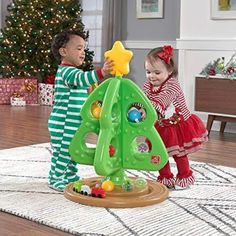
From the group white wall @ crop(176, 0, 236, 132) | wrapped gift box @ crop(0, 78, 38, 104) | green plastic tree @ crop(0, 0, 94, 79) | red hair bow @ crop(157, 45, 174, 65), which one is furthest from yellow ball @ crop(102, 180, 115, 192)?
wrapped gift box @ crop(0, 78, 38, 104)

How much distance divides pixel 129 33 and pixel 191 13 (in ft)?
5.16

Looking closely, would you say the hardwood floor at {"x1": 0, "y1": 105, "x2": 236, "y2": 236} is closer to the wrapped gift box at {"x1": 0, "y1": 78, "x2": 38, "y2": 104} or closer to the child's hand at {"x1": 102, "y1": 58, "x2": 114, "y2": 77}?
the wrapped gift box at {"x1": 0, "y1": 78, "x2": 38, "y2": 104}

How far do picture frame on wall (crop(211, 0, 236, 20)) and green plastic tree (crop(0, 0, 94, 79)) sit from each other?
99.3 inches

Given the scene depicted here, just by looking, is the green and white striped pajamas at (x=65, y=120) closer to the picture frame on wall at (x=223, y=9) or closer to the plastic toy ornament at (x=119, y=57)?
the plastic toy ornament at (x=119, y=57)

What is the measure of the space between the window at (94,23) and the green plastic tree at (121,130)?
5.85 metres

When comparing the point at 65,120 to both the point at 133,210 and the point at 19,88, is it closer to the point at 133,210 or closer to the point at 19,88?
the point at 133,210

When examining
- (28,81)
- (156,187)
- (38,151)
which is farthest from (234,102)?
(28,81)

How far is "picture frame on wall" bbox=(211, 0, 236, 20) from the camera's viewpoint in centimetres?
590

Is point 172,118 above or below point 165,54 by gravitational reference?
below

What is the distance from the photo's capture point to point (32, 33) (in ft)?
26.6

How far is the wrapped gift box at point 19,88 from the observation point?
815cm

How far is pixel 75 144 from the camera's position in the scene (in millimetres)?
2949

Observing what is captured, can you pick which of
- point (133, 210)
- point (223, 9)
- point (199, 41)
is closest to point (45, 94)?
point (199, 41)

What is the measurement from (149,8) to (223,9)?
158 centimetres
